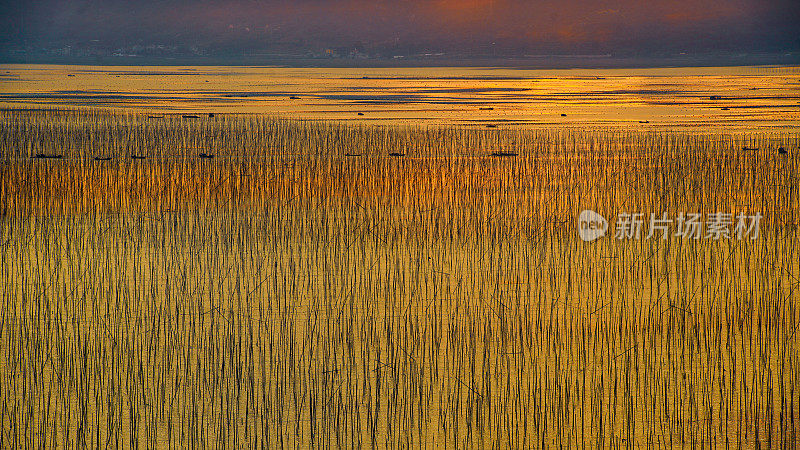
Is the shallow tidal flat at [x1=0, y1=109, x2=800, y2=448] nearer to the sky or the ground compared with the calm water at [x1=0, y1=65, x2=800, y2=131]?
nearer to the ground

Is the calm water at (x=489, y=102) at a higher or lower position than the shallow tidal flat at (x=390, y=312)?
higher

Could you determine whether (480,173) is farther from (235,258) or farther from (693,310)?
(693,310)

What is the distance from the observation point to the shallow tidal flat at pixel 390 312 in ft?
13.6

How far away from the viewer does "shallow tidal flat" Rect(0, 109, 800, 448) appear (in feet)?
13.6

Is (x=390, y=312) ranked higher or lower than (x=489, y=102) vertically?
lower

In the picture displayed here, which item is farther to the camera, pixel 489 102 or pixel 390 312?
pixel 489 102

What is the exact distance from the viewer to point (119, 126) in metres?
15.5

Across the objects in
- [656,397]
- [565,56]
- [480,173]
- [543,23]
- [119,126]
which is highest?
[543,23]

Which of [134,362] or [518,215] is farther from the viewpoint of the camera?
[518,215]

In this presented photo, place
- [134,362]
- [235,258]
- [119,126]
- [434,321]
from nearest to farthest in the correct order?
1. [134,362]
2. [434,321]
3. [235,258]
4. [119,126]

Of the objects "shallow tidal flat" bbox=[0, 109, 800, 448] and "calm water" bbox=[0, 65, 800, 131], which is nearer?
"shallow tidal flat" bbox=[0, 109, 800, 448]

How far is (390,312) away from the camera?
5480mm

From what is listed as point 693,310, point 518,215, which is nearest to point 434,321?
point 693,310

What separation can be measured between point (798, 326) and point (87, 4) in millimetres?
127797
